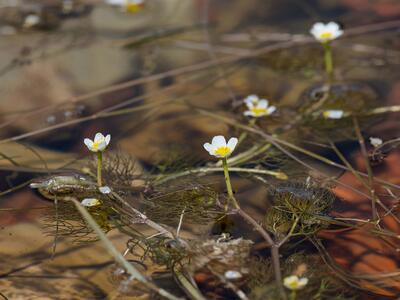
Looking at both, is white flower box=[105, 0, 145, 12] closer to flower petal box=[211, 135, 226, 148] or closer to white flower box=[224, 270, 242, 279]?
flower petal box=[211, 135, 226, 148]

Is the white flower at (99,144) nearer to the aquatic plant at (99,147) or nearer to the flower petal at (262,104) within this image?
the aquatic plant at (99,147)

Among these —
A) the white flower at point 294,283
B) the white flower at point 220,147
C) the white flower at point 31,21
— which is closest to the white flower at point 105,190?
the white flower at point 220,147

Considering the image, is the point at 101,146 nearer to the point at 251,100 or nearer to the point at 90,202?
the point at 90,202

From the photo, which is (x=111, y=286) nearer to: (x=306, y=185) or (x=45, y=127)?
(x=306, y=185)

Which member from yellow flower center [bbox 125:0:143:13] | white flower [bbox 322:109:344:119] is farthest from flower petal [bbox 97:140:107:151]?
yellow flower center [bbox 125:0:143:13]

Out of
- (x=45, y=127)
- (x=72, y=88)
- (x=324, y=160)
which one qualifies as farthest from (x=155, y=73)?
(x=324, y=160)

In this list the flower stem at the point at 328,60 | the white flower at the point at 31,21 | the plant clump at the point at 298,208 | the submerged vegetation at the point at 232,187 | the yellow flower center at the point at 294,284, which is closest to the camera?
the yellow flower center at the point at 294,284

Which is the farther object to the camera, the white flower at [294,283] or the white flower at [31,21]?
the white flower at [31,21]

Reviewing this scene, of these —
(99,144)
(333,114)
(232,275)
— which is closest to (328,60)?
(333,114)

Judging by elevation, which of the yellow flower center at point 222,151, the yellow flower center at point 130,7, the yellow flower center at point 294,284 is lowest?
the yellow flower center at point 294,284
